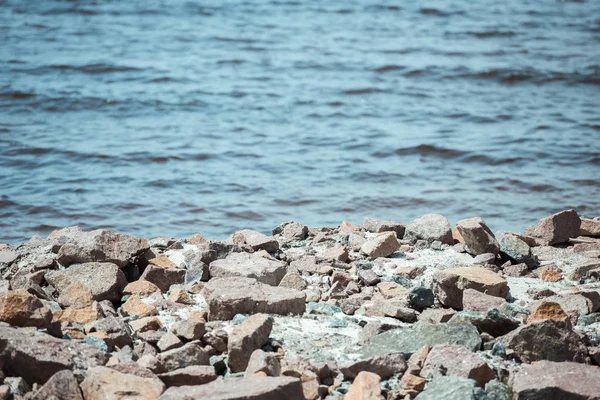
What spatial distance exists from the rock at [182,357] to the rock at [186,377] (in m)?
0.07

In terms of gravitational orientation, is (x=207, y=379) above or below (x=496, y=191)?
above

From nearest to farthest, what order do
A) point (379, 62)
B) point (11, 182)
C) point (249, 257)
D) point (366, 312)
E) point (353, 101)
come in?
point (366, 312) → point (249, 257) → point (11, 182) → point (353, 101) → point (379, 62)

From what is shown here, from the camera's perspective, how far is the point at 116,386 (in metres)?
2.39

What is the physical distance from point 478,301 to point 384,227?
4.18ft

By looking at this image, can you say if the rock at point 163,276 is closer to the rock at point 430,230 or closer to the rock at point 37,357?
the rock at point 37,357

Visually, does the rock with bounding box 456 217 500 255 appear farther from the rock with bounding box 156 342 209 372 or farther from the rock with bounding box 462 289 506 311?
the rock with bounding box 156 342 209 372

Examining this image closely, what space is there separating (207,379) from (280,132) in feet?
A: 17.8

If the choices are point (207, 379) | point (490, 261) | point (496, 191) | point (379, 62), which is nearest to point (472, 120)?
point (496, 191)

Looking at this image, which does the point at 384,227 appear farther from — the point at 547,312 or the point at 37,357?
the point at 37,357

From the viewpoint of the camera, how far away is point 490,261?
3930 mm

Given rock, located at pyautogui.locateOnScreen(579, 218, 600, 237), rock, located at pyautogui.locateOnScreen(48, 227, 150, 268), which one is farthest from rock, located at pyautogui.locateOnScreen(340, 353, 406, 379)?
rock, located at pyautogui.locateOnScreen(579, 218, 600, 237)

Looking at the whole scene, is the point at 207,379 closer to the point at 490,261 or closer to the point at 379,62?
the point at 490,261

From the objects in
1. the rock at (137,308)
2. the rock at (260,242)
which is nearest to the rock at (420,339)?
the rock at (137,308)

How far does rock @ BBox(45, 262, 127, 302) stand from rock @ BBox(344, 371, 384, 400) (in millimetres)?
1249
